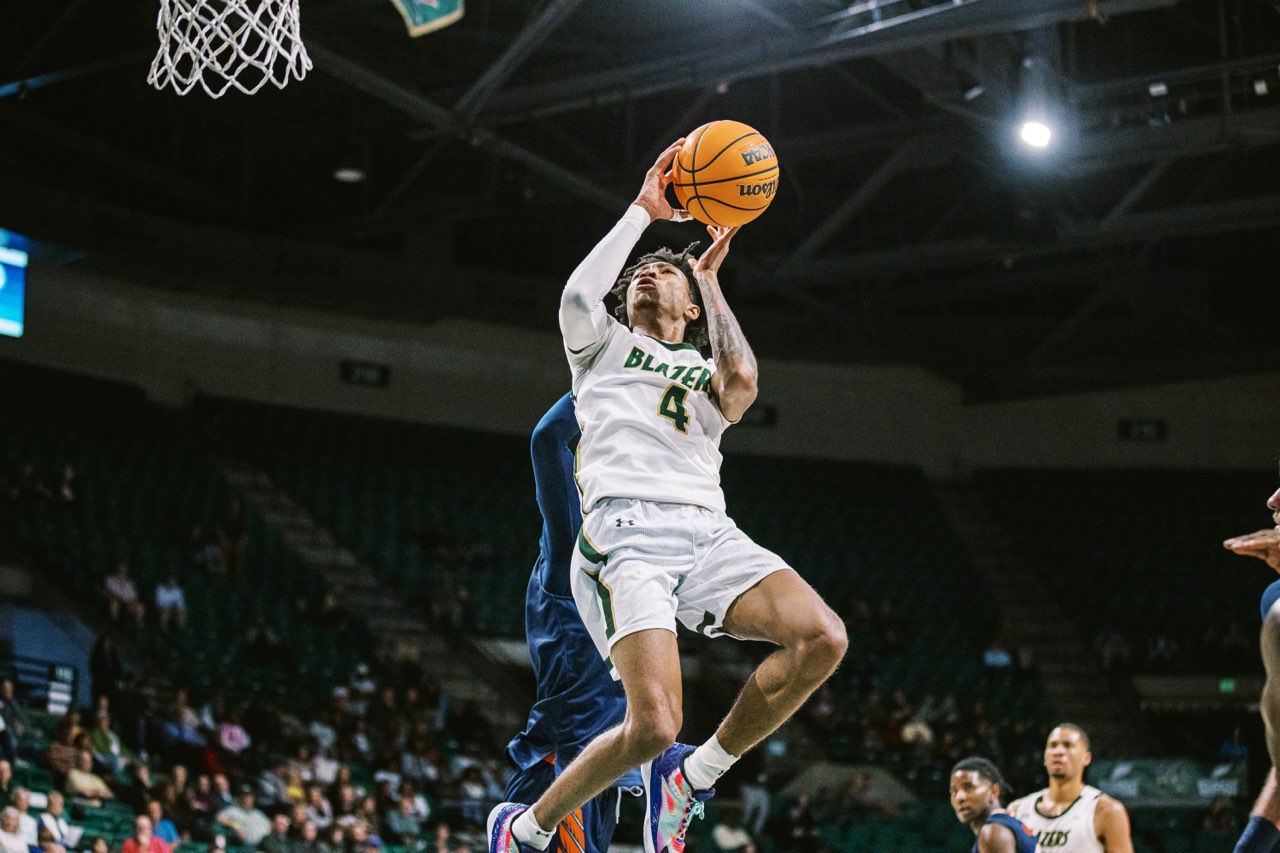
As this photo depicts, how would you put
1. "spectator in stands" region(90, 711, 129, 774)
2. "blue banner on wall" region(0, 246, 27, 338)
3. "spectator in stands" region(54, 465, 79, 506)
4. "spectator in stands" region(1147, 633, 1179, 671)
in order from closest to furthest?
"spectator in stands" region(90, 711, 129, 774), "spectator in stands" region(54, 465, 79, 506), "blue banner on wall" region(0, 246, 27, 338), "spectator in stands" region(1147, 633, 1179, 671)

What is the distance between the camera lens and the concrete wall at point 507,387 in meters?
21.9

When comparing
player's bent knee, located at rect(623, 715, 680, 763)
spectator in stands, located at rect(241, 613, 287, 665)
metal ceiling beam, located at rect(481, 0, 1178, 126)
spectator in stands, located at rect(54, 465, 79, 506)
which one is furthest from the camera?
spectator in stands, located at rect(54, 465, 79, 506)

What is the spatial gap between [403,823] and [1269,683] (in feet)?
36.2

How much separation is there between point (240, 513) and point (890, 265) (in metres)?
8.96

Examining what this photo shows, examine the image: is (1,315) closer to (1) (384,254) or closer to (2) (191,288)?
(2) (191,288)

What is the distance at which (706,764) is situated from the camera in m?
5.20

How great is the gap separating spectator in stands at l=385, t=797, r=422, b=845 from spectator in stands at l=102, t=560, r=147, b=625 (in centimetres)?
392

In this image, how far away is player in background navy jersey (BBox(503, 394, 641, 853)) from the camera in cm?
541

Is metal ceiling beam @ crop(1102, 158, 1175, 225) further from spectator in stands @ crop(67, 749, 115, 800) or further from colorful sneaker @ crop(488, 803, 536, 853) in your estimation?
colorful sneaker @ crop(488, 803, 536, 853)

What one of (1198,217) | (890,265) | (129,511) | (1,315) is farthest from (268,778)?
(1198,217)

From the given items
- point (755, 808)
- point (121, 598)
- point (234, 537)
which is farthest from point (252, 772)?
point (755, 808)

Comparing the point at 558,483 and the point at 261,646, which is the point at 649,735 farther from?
the point at 261,646

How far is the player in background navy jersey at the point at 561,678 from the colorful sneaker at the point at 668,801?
0.13 metres

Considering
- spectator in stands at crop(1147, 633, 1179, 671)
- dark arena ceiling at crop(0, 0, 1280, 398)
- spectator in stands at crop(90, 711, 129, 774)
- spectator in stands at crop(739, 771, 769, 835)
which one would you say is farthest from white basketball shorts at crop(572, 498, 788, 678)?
spectator in stands at crop(1147, 633, 1179, 671)
